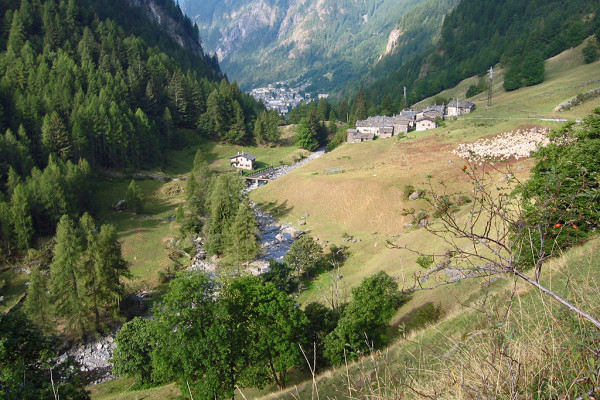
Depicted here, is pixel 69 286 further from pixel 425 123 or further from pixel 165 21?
pixel 165 21

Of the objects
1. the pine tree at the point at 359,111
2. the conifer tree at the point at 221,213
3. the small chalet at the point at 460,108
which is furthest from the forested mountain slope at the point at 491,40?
the conifer tree at the point at 221,213

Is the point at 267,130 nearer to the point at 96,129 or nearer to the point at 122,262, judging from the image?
the point at 96,129

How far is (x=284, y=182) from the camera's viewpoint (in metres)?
56.1

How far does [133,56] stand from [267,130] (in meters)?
37.2

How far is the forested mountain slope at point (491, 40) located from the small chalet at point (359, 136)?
110 feet

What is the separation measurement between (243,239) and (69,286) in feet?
45.7

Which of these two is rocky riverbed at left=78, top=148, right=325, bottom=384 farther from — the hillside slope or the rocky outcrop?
the rocky outcrop

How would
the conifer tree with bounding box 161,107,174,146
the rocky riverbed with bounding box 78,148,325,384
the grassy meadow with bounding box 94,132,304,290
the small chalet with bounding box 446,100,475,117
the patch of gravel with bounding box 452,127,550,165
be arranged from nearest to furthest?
1. the rocky riverbed with bounding box 78,148,325,384
2. the grassy meadow with bounding box 94,132,304,290
3. the patch of gravel with bounding box 452,127,550,165
4. the small chalet with bounding box 446,100,475,117
5. the conifer tree with bounding box 161,107,174,146

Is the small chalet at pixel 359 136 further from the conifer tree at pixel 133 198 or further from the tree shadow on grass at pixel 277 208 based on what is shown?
the conifer tree at pixel 133 198

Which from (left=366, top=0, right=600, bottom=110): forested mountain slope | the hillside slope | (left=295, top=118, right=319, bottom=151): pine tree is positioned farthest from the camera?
(left=366, top=0, right=600, bottom=110): forested mountain slope

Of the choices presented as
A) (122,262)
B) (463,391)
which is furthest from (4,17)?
(463,391)

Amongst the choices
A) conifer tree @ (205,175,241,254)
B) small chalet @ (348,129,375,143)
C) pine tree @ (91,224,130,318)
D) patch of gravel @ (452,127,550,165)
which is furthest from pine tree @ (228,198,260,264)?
small chalet @ (348,129,375,143)

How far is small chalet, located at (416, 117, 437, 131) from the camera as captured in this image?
69.9 meters

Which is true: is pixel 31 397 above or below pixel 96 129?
below
